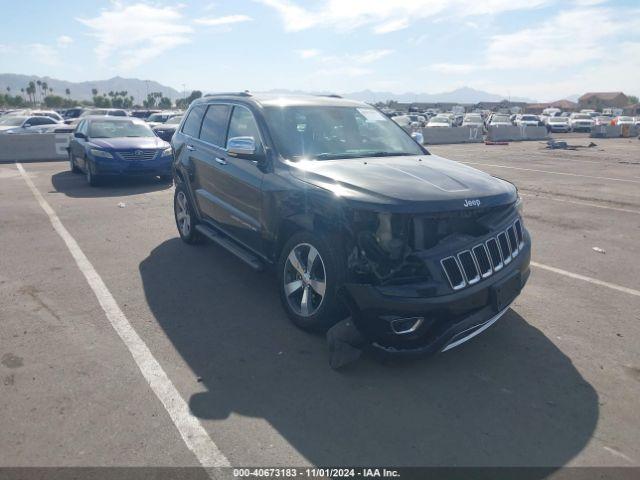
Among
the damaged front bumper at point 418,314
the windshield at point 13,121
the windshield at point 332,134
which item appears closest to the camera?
the damaged front bumper at point 418,314

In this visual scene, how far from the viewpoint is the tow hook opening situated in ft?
11.2

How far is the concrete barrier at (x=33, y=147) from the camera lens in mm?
16891

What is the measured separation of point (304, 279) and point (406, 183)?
111cm

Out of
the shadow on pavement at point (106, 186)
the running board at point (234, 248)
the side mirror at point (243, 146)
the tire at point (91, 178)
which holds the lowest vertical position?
the shadow on pavement at point (106, 186)

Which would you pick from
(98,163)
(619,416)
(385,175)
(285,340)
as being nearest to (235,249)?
(285,340)

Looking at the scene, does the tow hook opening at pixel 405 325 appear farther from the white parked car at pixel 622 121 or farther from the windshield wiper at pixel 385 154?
the white parked car at pixel 622 121

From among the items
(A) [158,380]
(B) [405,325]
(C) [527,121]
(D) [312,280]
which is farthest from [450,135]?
(A) [158,380]

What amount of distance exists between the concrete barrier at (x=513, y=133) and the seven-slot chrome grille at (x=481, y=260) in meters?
27.0

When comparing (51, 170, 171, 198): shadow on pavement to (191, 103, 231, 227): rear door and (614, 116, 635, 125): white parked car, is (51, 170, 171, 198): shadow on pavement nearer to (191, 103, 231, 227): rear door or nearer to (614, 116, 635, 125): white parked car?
(191, 103, 231, 227): rear door

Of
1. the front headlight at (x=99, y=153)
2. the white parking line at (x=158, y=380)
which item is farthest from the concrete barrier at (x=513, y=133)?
the white parking line at (x=158, y=380)

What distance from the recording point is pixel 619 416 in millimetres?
3232

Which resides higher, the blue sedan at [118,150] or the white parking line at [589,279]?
the blue sedan at [118,150]

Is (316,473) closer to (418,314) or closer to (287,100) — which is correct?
(418,314)

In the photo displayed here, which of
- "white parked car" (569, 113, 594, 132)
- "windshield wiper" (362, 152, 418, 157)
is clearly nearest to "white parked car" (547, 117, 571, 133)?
"white parked car" (569, 113, 594, 132)
